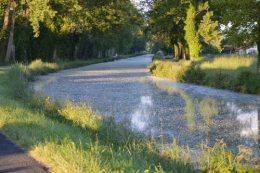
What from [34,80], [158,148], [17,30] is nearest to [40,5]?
[17,30]

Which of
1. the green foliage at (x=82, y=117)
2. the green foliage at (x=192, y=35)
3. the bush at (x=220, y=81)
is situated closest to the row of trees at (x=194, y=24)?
the green foliage at (x=192, y=35)

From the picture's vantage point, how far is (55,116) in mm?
13117

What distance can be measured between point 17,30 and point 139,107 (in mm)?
28525

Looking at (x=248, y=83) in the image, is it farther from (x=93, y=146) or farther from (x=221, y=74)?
(x=93, y=146)

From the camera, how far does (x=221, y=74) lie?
2694cm

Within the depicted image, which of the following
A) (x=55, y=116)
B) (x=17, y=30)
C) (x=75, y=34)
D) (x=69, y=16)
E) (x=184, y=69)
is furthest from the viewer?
(x=75, y=34)

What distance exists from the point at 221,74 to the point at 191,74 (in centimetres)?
404

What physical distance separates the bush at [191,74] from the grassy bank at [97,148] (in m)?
17.9

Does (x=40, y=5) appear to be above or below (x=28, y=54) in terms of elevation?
above

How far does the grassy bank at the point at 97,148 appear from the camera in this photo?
7090mm

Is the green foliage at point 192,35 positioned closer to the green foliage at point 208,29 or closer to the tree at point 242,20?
the green foliage at point 208,29

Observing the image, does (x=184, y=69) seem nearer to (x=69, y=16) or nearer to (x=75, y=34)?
(x=69, y=16)

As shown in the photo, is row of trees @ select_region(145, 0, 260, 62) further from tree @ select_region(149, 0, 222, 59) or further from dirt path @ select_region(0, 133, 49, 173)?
dirt path @ select_region(0, 133, 49, 173)

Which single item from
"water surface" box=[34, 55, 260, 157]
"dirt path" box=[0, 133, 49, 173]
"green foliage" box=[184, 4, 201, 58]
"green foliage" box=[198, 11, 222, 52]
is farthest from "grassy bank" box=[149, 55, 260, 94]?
"dirt path" box=[0, 133, 49, 173]
